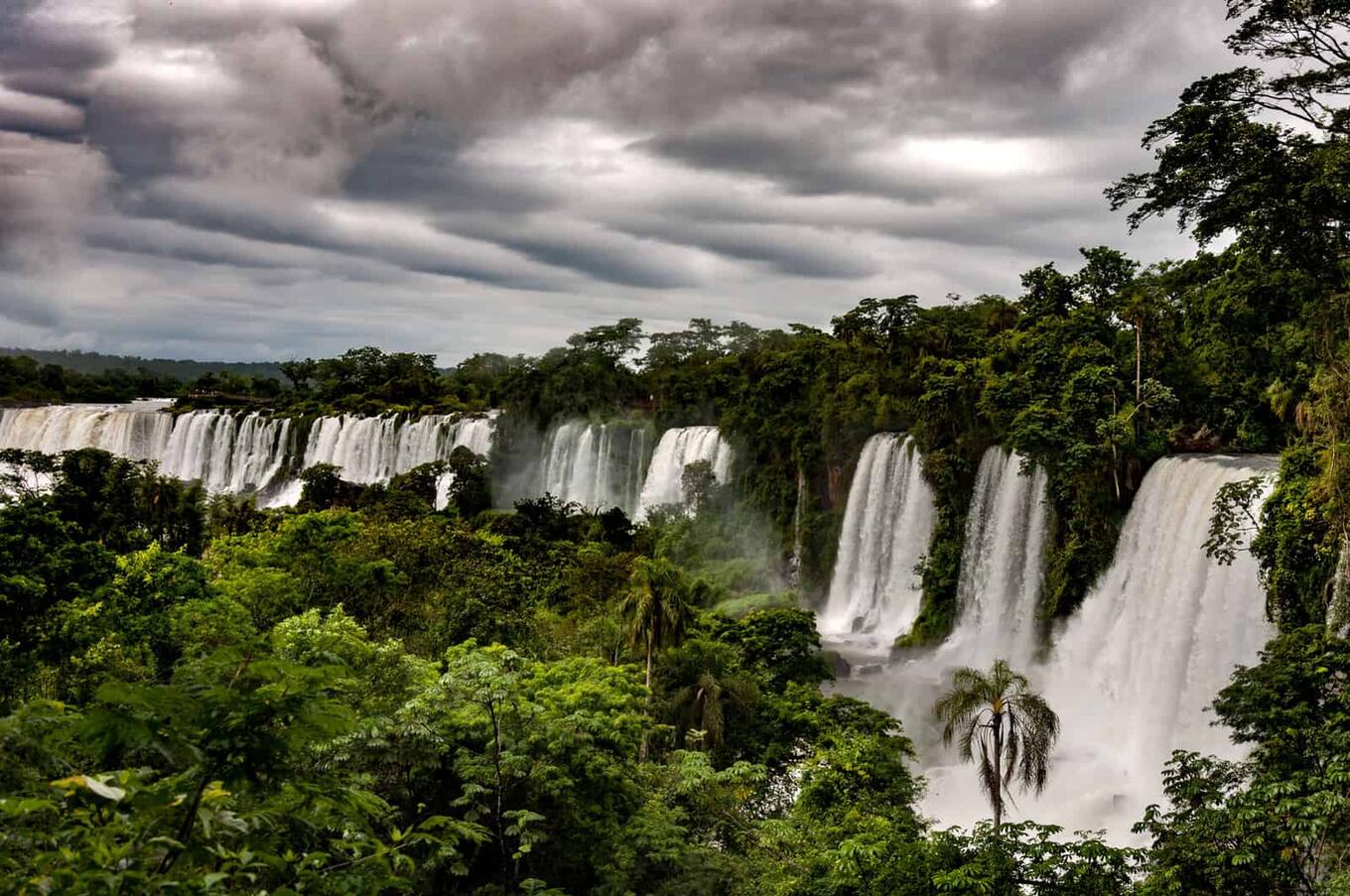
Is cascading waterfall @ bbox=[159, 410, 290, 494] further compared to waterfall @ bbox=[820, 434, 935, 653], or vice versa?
cascading waterfall @ bbox=[159, 410, 290, 494]

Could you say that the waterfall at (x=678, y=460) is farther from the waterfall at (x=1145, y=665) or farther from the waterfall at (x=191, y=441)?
the waterfall at (x=191, y=441)

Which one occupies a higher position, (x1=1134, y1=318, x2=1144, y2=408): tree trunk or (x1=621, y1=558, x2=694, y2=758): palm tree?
(x1=1134, y1=318, x2=1144, y2=408): tree trunk

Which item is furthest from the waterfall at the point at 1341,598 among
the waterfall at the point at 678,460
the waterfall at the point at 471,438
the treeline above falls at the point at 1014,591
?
the waterfall at the point at 471,438

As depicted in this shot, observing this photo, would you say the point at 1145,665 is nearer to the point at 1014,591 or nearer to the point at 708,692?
the point at 1014,591

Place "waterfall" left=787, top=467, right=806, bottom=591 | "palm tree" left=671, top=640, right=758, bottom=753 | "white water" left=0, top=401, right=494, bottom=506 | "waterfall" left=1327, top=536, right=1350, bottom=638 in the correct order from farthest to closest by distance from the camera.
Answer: "white water" left=0, top=401, right=494, bottom=506 → "waterfall" left=787, top=467, right=806, bottom=591 → "palm tree" left=671, top=640, right=758, bottom=753 → "waterfall" left=1327, top=536, right=1350, bottom=638

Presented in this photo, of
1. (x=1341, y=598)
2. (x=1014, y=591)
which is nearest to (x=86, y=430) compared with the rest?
(x=1014, y=591)

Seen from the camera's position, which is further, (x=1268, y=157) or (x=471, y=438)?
(x=471, y=438)

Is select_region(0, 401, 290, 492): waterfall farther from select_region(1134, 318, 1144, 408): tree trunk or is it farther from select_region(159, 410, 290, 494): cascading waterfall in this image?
select_region(1134, 318, 1144, 408): tree trunk

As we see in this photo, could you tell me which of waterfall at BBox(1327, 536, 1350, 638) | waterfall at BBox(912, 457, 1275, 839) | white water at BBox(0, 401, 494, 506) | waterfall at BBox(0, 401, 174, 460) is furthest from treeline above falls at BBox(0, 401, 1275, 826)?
waterfall at BBox(0, 401, 174, 460)
